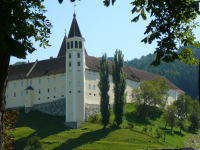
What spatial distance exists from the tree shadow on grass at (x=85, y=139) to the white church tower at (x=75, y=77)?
850 cm

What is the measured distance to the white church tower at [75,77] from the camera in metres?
56.5

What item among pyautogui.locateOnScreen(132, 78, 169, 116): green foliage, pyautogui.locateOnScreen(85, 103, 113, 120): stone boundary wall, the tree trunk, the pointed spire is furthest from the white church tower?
the tree trunk

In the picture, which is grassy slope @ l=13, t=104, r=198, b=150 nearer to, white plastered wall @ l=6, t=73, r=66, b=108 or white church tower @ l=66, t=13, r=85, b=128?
white church tower @ l=66, t=13, r=85, b=128

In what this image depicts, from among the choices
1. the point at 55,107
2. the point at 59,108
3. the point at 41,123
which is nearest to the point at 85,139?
the point at 41,123

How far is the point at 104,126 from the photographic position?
5088 centimetres

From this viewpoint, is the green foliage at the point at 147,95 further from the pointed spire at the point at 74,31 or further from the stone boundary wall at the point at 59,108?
the pointed spire at the point at 74,31

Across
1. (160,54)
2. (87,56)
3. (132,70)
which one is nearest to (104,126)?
(87,56)

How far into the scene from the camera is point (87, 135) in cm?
4625

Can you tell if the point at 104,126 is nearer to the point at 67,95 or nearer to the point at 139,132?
the point at 139,132

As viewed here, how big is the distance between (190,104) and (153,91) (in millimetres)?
11586

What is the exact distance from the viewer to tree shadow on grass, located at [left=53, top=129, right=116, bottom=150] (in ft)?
135

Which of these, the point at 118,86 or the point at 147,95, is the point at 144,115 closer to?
the point at 147,95

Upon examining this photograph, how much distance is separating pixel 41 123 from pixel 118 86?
51.8 feet

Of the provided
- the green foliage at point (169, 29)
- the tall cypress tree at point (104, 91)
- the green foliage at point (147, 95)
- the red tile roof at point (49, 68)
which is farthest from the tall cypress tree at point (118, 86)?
the green foliage at point (169, 29)
